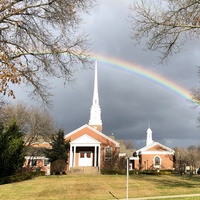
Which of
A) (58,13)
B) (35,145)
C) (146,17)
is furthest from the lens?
(35,145)

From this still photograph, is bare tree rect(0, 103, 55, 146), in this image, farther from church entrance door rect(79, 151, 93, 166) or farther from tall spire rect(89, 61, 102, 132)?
tall spire rect(89, 61, 102, 132)

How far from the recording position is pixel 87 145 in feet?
144

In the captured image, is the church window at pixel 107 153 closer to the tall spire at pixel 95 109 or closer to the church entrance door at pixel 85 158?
the church entrance door at pixel 85 158

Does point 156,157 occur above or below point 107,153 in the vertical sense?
below

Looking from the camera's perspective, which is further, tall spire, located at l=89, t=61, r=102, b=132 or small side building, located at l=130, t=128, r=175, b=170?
tall spire, located at l=89, t=61, r=102, b=132

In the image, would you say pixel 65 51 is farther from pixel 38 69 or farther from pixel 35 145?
pixel 35 145

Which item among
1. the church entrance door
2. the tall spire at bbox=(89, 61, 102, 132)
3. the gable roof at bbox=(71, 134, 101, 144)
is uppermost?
the tall spire at bbox=(89, 61, 102, 132)

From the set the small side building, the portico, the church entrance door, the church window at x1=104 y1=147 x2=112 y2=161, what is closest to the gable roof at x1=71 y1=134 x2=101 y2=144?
the portico

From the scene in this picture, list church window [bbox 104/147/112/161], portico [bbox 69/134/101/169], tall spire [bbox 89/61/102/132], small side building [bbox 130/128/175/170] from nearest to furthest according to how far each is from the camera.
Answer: portico [bbox 69/134/101/169] → church window [bbox 104/147/112/161] → small side building [bbox 130/128/175/170] → tall spire [bbox 89/61/102/132]

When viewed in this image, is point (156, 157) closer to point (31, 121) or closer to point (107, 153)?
point (107, 153)

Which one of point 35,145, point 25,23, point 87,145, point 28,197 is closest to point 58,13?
point 25,23

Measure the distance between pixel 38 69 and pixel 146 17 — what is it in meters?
4.62

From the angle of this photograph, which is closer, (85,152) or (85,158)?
(85,158)

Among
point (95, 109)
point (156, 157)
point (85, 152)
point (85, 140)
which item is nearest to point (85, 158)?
point (85, 152)
